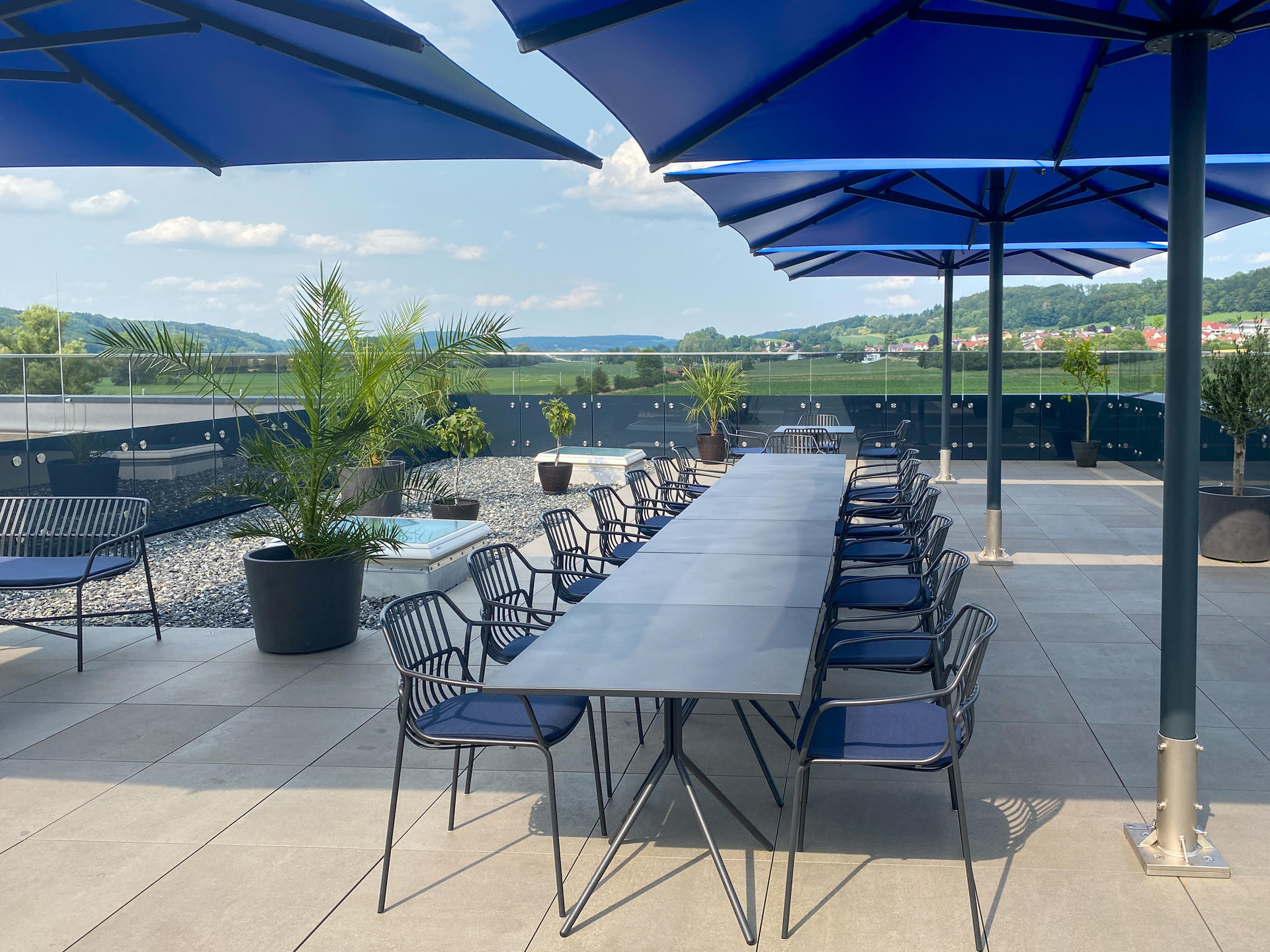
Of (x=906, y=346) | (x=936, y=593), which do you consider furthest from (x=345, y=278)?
(x=906, y=346)

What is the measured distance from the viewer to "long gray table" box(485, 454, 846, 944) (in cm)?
274

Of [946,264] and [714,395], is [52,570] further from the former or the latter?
[714,395]

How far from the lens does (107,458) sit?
335 inches

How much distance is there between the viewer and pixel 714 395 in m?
15.0

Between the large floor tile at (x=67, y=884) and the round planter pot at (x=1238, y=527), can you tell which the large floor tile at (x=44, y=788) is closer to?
the large floor tile at (x=67, y=884)

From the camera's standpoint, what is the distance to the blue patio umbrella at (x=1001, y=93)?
304 centimetres

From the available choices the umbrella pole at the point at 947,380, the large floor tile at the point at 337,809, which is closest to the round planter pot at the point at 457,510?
the large floor tile at the point at 337,809

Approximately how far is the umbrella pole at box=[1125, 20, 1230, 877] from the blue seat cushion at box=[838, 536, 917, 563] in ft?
7.71

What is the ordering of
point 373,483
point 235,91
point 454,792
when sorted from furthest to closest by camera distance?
1. point 373,483
2. point 235,91
3. point 454,792

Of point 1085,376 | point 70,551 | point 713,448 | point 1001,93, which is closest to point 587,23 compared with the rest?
point 1001,93

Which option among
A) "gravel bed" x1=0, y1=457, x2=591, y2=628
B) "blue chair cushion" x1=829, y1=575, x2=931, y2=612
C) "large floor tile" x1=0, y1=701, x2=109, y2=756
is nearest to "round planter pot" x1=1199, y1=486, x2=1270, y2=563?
"blue chair cushion" x1=829, y1=575, x2=931, y2=612

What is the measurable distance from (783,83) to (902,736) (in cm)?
260

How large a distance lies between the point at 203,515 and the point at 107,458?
149 cm

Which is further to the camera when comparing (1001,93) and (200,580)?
(200,580)
